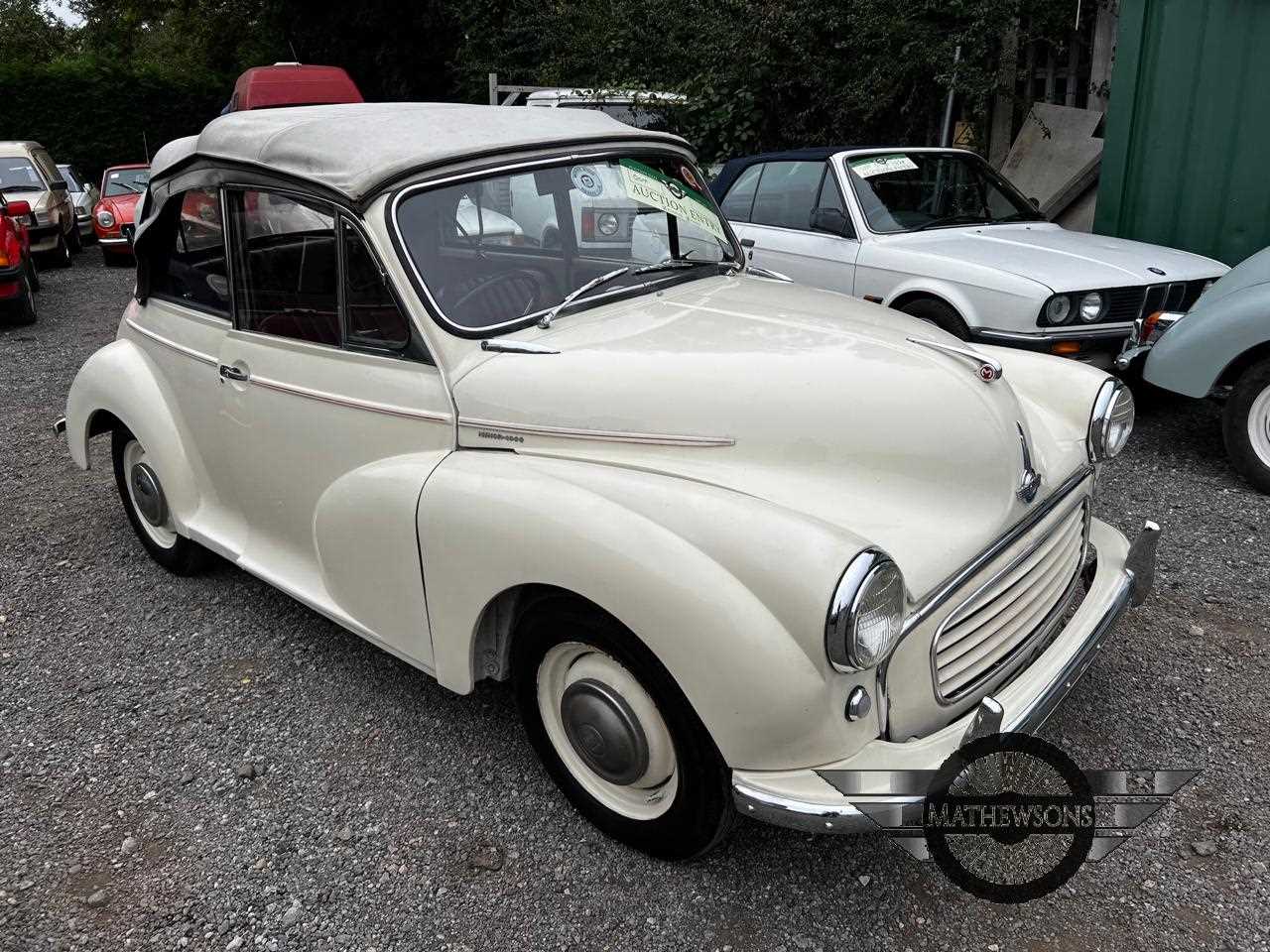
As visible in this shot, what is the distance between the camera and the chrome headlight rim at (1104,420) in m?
2.96

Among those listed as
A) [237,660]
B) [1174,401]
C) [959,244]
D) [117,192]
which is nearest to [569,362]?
[237,660]

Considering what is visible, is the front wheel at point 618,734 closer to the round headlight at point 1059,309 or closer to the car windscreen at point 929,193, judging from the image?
the round headlight at point 1059,309

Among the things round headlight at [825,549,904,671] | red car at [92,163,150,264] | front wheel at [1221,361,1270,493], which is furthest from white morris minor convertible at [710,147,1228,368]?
red car at [92,163,150,264]

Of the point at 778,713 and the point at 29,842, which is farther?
the point at 29,842

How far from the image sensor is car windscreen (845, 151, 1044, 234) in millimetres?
6273

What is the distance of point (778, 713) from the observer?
6.75 ft

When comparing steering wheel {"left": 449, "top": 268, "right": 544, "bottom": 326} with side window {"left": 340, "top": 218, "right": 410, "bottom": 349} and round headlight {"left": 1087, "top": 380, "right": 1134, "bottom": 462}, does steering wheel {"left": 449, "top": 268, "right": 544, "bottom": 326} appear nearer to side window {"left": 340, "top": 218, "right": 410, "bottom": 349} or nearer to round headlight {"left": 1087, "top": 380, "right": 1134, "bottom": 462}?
side window {"left": 340, "top": 218, "right": 410, "bottom": 349}

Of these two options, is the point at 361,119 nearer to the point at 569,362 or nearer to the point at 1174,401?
the point at 569,362

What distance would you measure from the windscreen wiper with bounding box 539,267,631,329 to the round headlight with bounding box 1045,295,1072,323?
9.91 feet

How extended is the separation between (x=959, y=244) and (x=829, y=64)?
180 inches

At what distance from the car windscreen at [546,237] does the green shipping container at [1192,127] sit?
527 centimetres

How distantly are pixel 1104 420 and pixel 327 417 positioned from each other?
2387 mm

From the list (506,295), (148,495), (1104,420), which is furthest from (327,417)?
(1104,420)

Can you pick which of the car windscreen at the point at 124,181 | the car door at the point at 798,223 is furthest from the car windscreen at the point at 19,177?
the car door at the point at 798,223
